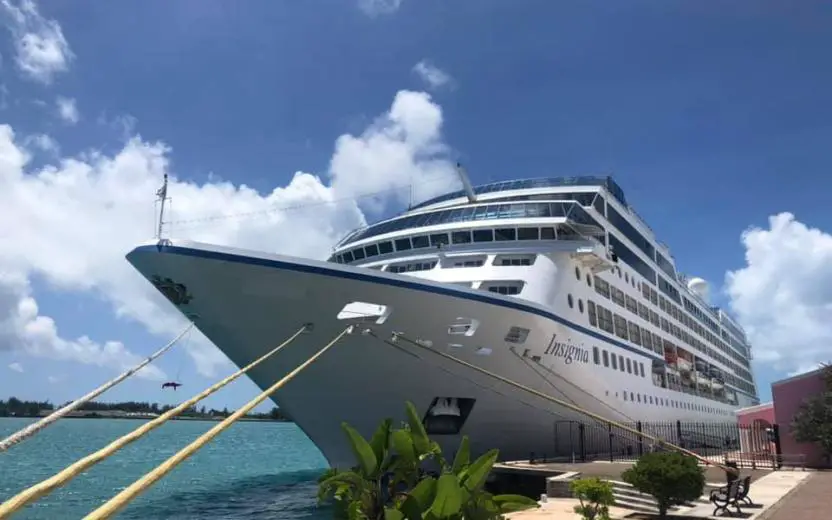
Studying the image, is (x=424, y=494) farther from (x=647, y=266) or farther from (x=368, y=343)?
(x=647, y=266)

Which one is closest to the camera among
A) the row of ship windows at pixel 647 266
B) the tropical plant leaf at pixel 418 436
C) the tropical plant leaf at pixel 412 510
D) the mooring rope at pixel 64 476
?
the mooring rope at pixel 64 476

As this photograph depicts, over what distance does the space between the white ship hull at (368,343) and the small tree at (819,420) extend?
8393 millimetres

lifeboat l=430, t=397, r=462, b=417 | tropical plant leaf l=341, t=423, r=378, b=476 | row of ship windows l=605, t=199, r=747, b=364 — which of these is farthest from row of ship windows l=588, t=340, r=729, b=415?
tropical plant leaf l=341, t=423, r=378, b=476

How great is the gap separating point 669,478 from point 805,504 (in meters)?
4.11

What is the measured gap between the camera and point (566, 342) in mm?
20781

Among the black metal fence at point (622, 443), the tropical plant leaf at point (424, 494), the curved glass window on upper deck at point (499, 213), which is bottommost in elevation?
the tropical plant leaf at point (424, 494)

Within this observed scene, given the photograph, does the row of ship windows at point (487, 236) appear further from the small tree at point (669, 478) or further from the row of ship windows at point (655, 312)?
the small tree at point (669, 478)

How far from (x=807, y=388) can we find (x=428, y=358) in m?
15.7

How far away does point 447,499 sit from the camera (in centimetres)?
581

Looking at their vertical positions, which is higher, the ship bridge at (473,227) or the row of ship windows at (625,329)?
the ship bridge at (473,227)

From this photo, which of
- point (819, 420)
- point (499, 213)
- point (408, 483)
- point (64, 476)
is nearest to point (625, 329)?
point (819, 420)

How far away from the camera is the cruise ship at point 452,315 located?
49.4ft

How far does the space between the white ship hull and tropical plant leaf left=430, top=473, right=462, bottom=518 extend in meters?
9.45

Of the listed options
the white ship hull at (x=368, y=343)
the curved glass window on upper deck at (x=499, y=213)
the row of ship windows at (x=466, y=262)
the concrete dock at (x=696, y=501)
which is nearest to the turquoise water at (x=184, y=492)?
the white ship hull at (x=368, y=343)
